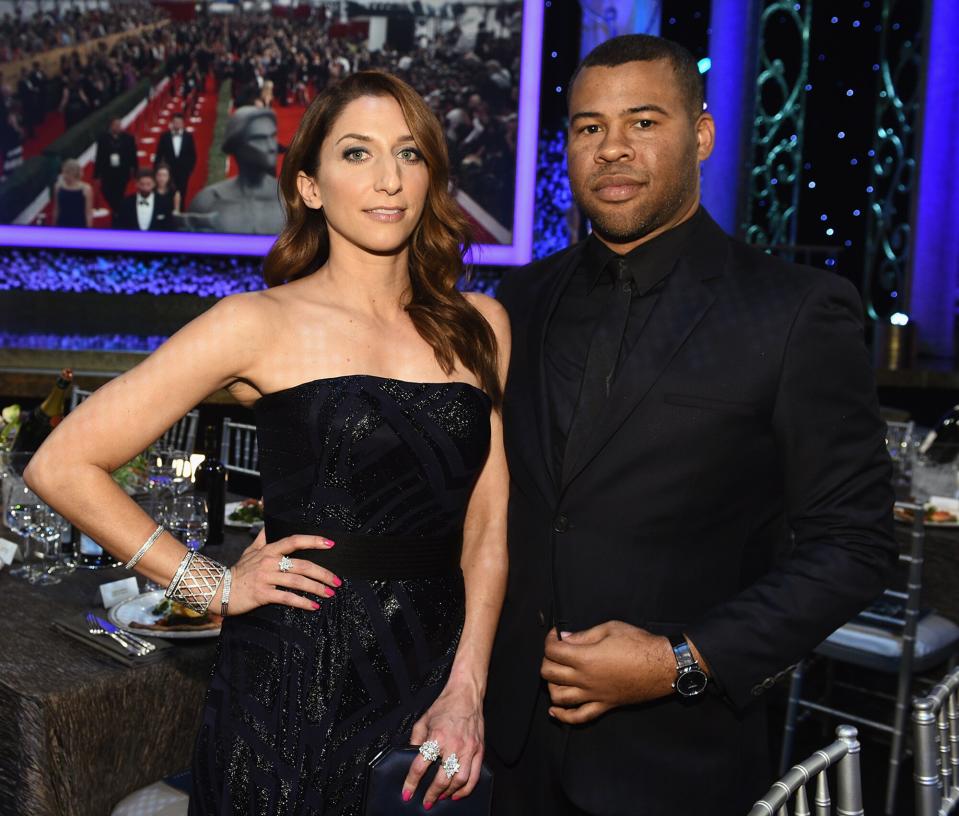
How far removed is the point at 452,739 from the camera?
152cm

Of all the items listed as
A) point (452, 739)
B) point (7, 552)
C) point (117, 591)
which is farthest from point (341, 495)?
point (7, 552)

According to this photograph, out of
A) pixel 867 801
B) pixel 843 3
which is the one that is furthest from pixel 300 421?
pixel 843 3

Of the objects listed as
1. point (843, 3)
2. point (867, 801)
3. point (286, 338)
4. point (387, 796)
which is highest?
point (843, 3)

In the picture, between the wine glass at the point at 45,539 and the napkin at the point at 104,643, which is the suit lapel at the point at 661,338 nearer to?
the napkin at the point at 104,643

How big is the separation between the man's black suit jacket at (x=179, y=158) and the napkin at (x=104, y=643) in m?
6.10

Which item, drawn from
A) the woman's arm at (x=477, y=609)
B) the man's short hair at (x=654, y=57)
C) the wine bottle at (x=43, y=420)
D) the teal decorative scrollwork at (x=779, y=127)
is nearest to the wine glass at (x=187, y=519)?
the wine bottle at (x=43, y=420)

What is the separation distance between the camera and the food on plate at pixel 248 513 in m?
2.95

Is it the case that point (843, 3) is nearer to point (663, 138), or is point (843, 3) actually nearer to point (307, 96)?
point (307, 96)

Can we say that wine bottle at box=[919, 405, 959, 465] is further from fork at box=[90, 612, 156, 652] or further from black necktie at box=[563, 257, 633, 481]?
fork at box=[90, 612, 156, 652]

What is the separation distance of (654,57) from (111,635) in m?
1.42

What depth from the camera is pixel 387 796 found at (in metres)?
1.47

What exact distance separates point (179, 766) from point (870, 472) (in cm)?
138

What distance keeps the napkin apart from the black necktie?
90 cm

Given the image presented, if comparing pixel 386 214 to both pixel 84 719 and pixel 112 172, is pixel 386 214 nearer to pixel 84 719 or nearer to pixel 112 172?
pixel 84 719
